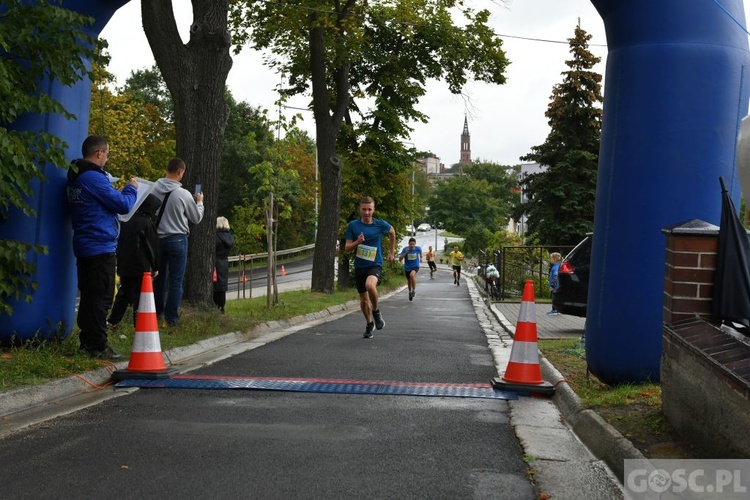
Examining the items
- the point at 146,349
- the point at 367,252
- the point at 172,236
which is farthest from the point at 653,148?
the point at 367,252

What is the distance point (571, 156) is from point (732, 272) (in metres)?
37.5

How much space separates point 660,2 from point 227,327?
6672mm

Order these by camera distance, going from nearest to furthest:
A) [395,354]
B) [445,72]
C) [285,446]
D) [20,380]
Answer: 1. [285,446]
2. [20,380]
3. [395,354]
4. [445,72]

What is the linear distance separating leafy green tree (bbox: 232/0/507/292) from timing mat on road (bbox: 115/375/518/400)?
1536 centimetres

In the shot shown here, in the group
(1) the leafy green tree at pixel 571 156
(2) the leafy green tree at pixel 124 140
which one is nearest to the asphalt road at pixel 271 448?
(2) the leafy green tree at pixel 124 140

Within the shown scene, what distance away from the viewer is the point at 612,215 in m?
6.65

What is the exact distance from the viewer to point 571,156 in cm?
4169

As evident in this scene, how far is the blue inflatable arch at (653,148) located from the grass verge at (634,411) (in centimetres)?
26

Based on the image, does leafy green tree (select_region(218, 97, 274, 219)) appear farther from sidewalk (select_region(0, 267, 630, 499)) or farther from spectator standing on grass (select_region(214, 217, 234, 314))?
sidewalk (select_region(0, 267, 630, 499))

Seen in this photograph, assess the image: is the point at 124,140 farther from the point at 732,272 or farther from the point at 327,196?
the point at 732,272


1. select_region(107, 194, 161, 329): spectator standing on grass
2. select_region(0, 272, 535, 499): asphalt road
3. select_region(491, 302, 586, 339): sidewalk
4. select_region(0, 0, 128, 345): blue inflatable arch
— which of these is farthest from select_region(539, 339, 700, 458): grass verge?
select_region(491, 302, 586, 339): sidewalk

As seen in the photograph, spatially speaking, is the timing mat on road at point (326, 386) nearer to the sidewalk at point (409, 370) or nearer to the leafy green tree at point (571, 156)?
the sidewalk at point (409, 370)

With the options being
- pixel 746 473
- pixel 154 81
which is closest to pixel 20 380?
pixel 746 473

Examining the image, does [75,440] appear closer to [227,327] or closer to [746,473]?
[746,473]
